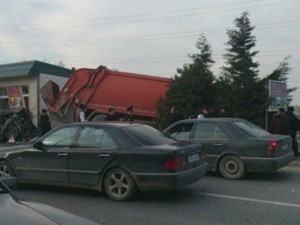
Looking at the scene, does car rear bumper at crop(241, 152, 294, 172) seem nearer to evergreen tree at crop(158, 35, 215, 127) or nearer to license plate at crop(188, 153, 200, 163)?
license plate at crop(188, 153, 200, 163)

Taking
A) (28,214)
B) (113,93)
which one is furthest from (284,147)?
(113,93)

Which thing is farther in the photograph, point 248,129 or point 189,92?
point 189,92

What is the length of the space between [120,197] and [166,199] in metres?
0.79

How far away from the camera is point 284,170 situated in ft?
39.8

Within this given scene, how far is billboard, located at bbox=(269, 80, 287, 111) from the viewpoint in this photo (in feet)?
51.0

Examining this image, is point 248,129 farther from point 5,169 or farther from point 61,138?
point 5,169

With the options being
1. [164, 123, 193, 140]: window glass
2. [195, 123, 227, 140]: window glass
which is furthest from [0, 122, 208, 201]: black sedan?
[164, 123, 193, 140]: window glass

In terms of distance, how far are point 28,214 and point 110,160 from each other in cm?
484

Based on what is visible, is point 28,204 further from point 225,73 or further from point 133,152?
point 225,73

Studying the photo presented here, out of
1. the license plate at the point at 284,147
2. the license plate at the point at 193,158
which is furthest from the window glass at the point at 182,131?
the license plate at the point at 193,158

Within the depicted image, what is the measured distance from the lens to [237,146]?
34.8 feet

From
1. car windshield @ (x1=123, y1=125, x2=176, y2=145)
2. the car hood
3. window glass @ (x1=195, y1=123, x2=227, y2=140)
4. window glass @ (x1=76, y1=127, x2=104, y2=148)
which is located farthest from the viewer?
window glass @ (x1=195, y1=123, x2=227, y2=140)

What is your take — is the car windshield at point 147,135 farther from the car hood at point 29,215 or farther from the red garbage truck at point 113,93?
the red garbage truck at point 113,93

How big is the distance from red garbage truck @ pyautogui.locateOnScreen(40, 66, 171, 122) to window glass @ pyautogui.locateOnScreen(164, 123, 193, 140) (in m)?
7.93
